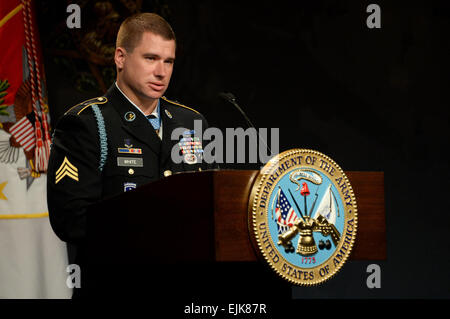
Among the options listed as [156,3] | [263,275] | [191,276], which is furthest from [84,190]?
[156,3]

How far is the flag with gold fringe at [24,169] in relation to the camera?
10.1 feet

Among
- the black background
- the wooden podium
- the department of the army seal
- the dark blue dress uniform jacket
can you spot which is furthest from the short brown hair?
the black background

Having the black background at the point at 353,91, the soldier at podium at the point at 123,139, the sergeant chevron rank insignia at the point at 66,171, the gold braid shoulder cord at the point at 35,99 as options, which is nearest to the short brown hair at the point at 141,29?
the soldier at podium at the point at 123,139

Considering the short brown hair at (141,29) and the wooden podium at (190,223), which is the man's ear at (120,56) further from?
the wooden podium at (190,223)

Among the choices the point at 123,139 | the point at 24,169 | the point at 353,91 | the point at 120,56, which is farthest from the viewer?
the point at 353,91

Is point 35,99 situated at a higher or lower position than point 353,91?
lower

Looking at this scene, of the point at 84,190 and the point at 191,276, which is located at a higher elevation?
the point at 84,190

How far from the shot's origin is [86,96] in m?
3.52

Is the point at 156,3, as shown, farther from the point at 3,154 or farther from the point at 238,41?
the point at 3,154

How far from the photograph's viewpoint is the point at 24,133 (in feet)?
10.3

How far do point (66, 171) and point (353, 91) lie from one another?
2.62 m

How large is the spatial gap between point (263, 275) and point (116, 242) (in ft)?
1.32

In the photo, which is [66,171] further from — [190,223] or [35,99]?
[35,99]

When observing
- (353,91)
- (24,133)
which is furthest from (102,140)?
(353,91)
